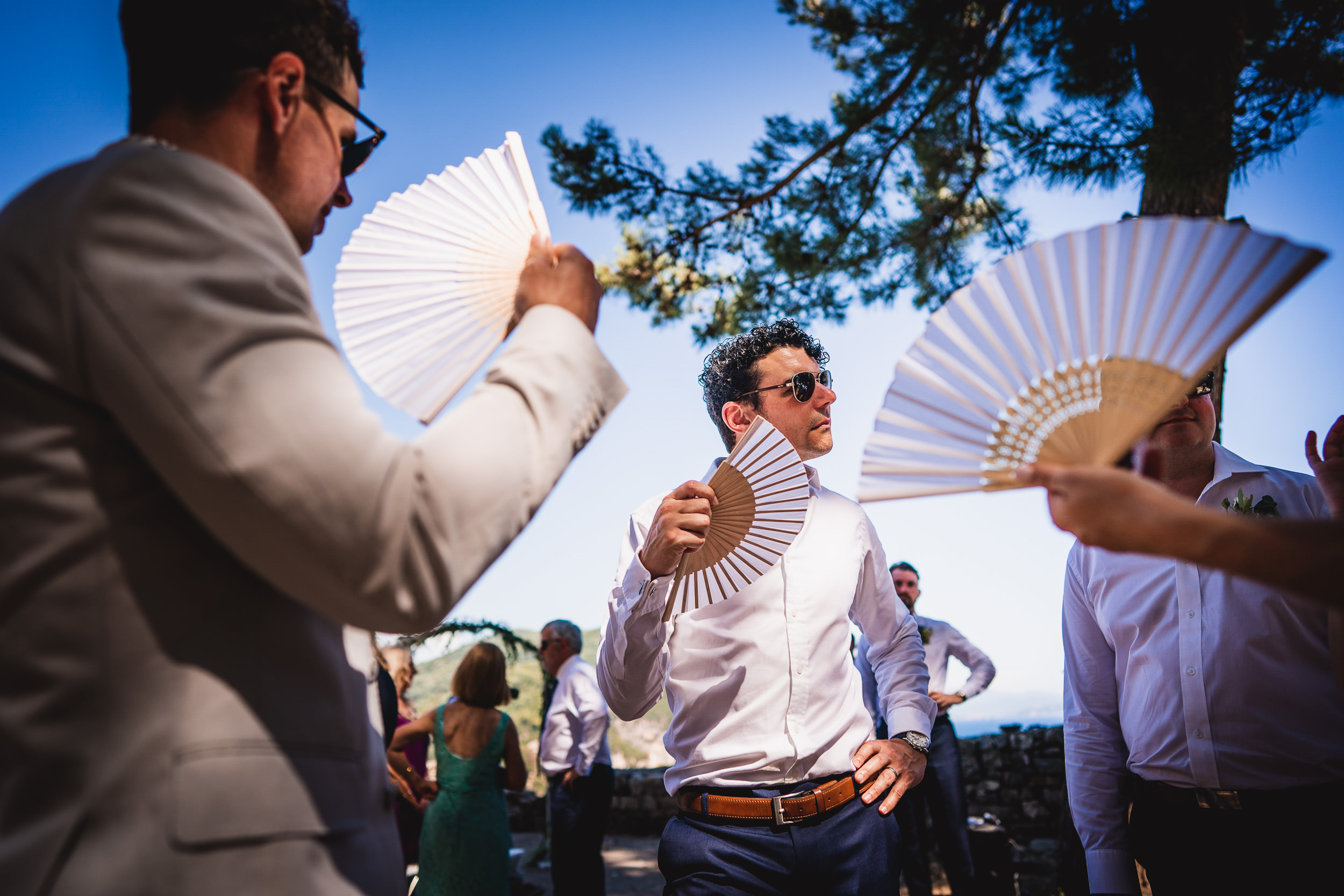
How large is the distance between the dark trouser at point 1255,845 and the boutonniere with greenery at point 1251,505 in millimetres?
692

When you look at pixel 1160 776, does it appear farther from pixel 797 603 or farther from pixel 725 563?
pixel 725 563

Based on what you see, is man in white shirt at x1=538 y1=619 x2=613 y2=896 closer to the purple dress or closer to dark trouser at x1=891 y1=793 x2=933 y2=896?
the purple dress

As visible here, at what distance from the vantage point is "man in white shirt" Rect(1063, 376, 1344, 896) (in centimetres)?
188

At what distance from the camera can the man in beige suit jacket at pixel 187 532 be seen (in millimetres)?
691

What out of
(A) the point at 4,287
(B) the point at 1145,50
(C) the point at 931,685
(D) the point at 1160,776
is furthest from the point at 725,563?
(C) the point at 931,685

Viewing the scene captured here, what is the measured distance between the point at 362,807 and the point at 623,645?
1.21 metres

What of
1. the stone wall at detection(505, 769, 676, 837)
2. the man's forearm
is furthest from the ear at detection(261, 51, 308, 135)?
the stone wall at detection(505, 769, 676, 837)

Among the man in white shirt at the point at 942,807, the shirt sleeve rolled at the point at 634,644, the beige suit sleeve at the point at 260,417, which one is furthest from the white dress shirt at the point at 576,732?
the beige suit sleeve at the point at 260,417

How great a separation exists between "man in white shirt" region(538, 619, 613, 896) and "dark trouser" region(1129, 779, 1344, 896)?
455cm

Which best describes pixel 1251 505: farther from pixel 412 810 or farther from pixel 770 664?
pixel 412 810

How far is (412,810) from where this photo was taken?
19.6 feet

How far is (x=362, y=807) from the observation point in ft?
2.81

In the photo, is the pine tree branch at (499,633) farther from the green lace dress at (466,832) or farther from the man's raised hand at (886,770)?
the man's raised hand at (886,770)

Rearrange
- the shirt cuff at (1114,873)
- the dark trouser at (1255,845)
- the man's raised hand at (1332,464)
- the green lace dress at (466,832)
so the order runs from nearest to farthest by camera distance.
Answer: the man's raised hand at (1332,464)
the dark trouser at (1255,845)
the shirt cuff at (1114,873)
the green lace dress at (466,832)
